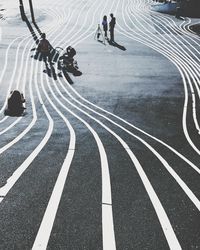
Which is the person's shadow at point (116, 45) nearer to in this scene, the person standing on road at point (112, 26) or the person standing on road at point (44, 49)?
the person standing on road at point (112, 26)

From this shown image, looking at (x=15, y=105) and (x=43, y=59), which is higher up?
(x=43, y=59)

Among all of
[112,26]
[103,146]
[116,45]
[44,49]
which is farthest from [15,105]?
[112,26]

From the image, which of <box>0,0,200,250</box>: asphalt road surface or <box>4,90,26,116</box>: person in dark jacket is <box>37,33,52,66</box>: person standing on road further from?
<box>4,90,26,116</box>: person in dark jacket

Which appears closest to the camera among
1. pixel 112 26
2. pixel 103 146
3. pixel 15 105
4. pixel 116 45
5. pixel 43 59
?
pixel 103 146

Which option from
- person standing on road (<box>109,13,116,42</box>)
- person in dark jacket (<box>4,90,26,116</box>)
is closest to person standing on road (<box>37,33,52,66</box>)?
person standing on road (<box>109,13,116,42</box>)

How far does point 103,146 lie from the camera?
32.4 ft

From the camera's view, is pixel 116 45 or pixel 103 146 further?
pixel 116 45

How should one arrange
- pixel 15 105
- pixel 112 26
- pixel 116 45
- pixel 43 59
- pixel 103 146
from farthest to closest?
pixel 112 26
pixel 116 45
pixel 43 59
pixel 15 105
pixel 103 146

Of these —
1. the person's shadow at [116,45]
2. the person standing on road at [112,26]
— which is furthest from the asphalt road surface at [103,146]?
the person standing on road at [112,26]

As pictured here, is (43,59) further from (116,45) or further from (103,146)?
(103,146)

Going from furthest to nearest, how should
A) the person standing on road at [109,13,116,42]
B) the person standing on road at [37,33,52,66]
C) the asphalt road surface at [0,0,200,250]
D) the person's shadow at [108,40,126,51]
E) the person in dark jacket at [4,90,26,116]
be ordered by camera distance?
the person standing on road at [109,13,116,42]
the person's shadow at [108,40,126,51]
the person standing on road at [37,33,52,66]
the person in dark jacket at [4,90,26,116]
the asphalt road surface at [0,0,200,250]

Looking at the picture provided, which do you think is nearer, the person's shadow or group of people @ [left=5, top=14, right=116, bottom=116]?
group of people @ [left=5, top=14, right=116, bottom=116]

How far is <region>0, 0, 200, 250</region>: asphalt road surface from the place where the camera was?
555 cm

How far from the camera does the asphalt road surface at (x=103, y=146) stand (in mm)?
5550
